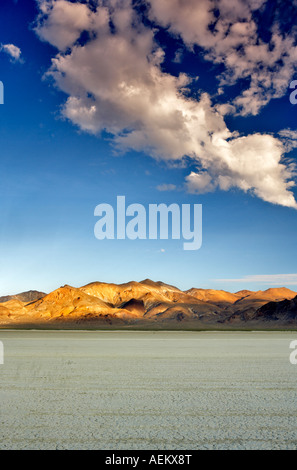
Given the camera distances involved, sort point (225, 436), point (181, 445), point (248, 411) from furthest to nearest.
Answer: point (248, 411)
point (225, 436)
point (181, 445)

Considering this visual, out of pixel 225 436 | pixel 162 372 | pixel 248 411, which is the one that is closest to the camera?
pixel 225 436

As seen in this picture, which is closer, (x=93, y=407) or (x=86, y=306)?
(x=93, y=407)

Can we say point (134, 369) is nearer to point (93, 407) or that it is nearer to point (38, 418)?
point (93, 407)

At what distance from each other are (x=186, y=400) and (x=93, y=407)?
2.25 m

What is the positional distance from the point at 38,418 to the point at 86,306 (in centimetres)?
18748

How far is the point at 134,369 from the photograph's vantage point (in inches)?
606

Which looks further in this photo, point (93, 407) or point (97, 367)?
point (97, 367)

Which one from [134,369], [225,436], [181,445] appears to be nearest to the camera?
[181,445]

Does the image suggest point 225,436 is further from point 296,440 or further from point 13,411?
point 13,411

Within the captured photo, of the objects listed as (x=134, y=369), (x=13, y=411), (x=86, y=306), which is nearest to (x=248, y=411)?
(x=13, y=411)

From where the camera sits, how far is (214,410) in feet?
27.2
